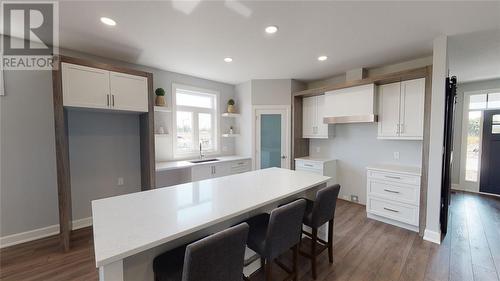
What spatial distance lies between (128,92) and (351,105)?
3675 mm

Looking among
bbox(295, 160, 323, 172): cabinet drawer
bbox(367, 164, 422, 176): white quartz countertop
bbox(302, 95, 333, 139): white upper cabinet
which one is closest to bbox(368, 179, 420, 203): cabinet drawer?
bbox(367, 164, 422, 176): white quartz countertop

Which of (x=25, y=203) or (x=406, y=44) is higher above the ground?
(x=406, y=44)

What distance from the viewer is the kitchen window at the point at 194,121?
164 inches

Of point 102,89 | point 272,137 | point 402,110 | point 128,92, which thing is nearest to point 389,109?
point 402,110

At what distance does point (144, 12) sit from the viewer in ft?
6.62

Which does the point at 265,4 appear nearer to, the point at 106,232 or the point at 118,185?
the point at 106,232

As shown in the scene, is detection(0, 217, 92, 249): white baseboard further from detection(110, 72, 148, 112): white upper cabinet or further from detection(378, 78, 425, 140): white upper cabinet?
detection(378, 78, 425, 140): white upper cabinet

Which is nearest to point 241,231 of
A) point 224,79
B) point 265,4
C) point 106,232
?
point 106,232

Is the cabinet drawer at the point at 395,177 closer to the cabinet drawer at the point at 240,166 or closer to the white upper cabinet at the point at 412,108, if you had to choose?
the white upper cabinet at the point at 412,108

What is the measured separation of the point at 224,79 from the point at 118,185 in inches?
115

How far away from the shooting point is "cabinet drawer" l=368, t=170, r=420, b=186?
2.91 m

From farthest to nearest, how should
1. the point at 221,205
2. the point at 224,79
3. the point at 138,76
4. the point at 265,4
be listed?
the point at 224,79 → the point at 138,76 → the point at 265,4 → the point at 221,205

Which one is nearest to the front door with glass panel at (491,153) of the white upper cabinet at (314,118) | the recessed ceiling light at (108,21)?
the white upper cabinet at (314,118)

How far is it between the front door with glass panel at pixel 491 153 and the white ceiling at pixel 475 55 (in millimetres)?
928
